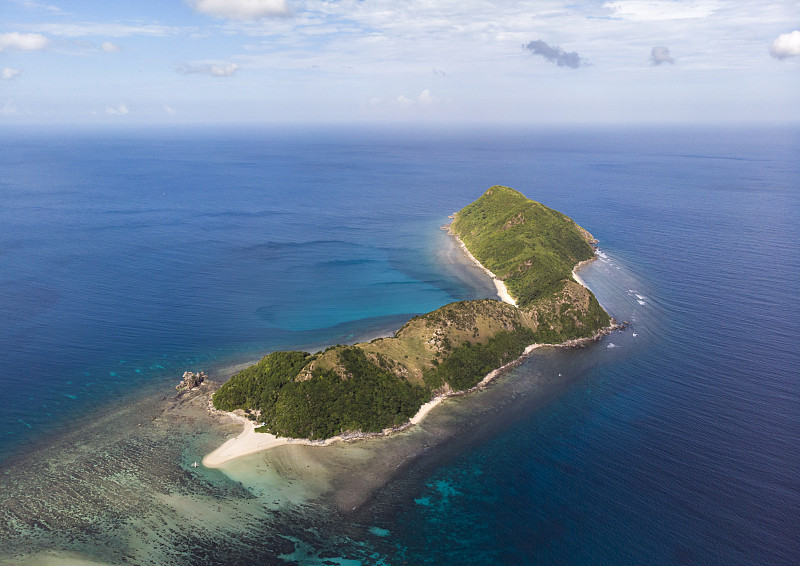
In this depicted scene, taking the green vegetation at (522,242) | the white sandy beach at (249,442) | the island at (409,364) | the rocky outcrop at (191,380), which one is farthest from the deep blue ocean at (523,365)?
the white sandy beach at (249,442)

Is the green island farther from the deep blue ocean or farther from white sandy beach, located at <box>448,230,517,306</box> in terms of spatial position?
the deep blue ocean

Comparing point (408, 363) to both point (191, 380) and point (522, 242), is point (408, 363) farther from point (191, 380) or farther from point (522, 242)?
point (522, 242)

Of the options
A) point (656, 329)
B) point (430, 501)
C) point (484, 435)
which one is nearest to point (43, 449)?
point (430, 501)

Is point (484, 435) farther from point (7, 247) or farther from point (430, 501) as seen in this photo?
point (7, 247)

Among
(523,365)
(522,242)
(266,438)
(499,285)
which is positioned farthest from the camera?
(522,242)

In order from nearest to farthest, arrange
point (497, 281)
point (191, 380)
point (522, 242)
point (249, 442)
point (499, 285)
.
A: point (249, 442) < point (191, 380) < point (499, 285) < point (497, 281) < point (522, 242)

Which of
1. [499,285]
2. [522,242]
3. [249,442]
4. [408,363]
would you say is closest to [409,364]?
[408,363]

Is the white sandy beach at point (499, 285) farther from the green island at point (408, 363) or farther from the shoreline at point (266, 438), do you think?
the shoreline at point (266, 438)
